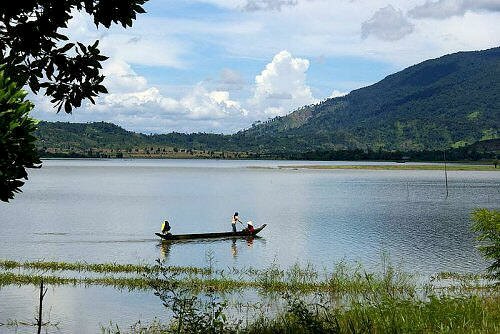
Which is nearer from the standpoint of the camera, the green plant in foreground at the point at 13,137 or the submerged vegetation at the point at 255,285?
the green plant in foreground at the point at 13,137

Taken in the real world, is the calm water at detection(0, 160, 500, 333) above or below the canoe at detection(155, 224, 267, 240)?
below

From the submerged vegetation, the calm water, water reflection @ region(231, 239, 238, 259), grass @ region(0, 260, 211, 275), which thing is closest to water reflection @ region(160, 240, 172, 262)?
the calm water

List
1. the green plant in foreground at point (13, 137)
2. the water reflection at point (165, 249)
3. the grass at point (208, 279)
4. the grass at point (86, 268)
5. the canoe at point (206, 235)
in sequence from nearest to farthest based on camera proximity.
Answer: the green plant in foreground at point (13, 137), the grass at point (208, 279), the grass at point (86, 268), the water reflection at point (165, 249), the canoe at point (206, 235)

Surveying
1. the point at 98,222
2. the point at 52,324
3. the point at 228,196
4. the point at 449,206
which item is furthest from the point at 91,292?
the point at 228,196

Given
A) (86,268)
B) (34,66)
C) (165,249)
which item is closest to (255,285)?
(86,268)

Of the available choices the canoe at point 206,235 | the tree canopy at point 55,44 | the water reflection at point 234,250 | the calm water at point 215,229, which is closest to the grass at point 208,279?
the calm water at point 215,229

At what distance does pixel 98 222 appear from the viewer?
7238 centimetres

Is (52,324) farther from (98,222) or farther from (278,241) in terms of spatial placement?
(98,222)

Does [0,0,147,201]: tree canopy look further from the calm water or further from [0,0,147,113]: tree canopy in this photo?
the calm water

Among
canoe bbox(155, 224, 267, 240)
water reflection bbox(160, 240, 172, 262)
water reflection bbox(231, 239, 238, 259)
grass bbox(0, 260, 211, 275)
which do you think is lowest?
water reflection bbox(231, 239, 238, 259)

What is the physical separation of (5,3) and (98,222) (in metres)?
66.7

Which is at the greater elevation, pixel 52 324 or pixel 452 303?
pixel 452 303

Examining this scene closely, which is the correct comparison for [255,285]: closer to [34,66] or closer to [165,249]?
[165,249]

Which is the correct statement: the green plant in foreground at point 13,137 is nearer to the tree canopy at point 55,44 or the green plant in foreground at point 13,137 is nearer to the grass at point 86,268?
the tree canopy at point 55,44
